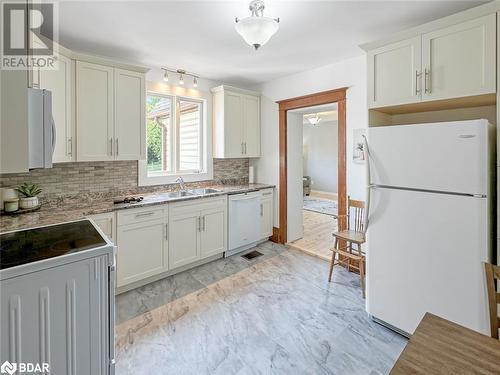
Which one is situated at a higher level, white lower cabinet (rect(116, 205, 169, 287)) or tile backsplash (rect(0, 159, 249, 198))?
tile backsplash (rect(0, 159, 249, 198))

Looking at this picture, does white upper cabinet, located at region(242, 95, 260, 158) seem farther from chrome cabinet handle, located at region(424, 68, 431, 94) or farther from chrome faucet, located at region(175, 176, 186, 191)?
chrome cabinet handle, located at region(424, 68, 431, 94)

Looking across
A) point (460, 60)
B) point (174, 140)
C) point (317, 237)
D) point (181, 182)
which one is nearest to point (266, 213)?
point (317, 237)

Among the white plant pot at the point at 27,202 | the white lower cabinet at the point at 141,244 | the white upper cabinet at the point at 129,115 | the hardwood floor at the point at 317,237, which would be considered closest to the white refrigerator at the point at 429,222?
the hardwood floor at the point at 317,237

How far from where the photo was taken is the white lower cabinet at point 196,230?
314 centimetres

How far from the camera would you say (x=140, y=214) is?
111 inches

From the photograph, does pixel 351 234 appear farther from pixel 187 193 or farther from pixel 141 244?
pixel 141 244

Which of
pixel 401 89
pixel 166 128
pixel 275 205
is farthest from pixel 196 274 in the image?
pixel 401 89

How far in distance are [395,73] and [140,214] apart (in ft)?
9.13

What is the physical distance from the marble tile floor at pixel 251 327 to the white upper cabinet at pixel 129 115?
157cm

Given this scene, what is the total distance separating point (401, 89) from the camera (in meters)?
2.22

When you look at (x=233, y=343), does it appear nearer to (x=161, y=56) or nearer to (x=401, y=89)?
(x=401, y=89)

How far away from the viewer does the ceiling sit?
2.12 metres

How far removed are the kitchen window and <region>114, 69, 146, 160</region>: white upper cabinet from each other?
0.40 m

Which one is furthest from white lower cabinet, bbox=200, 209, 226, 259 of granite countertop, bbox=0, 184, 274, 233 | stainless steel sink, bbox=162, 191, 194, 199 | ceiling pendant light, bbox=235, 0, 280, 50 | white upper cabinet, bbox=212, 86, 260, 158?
ceiling pendant light, bbox=235, 0, 280, 50
